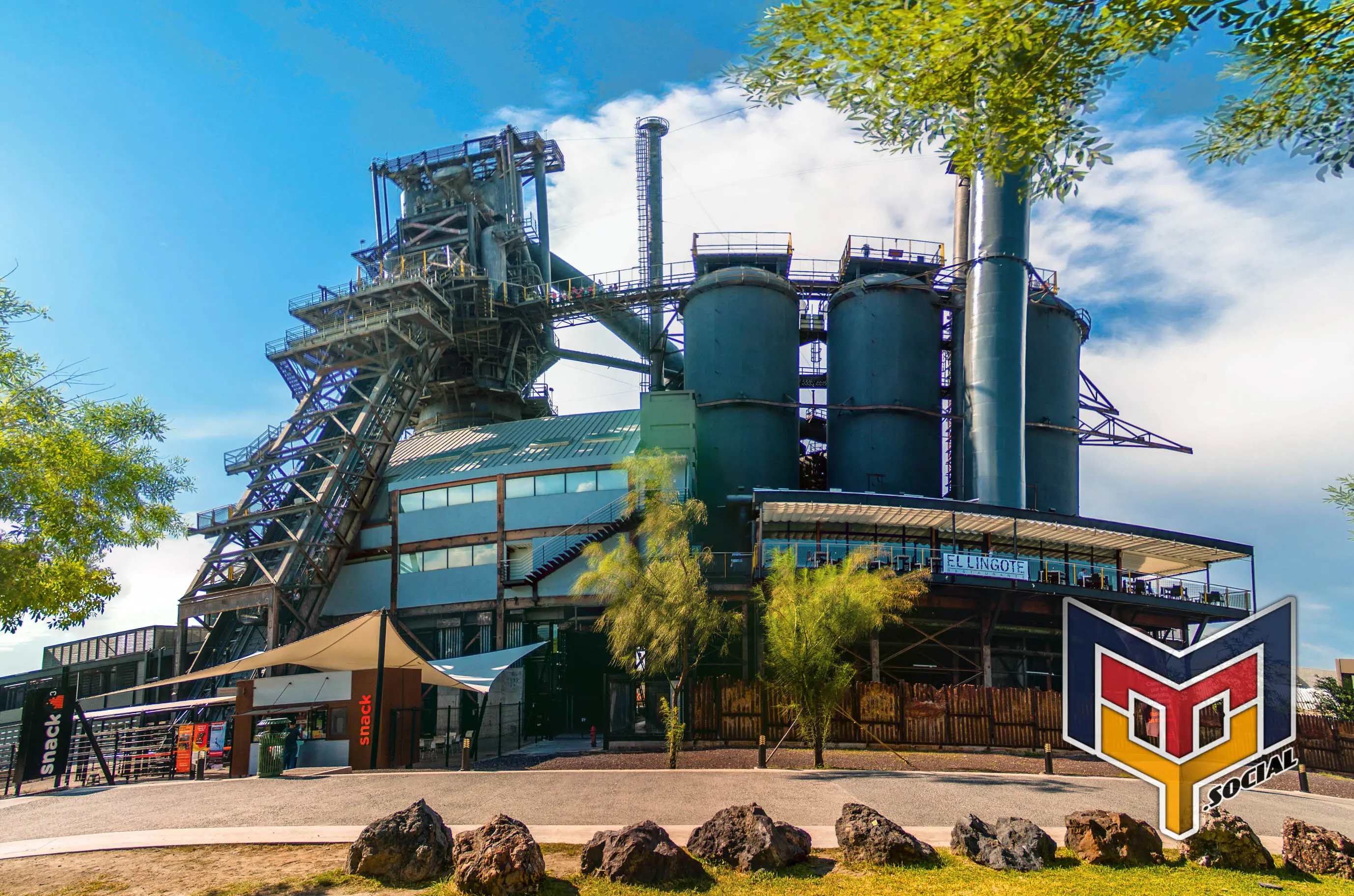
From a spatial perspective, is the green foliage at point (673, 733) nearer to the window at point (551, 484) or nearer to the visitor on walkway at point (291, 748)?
the visitor on walkway at point (291, 748)

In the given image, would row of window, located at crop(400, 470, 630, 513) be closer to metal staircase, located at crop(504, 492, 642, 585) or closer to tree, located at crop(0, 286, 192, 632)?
metal staircase, located at crop(504, 492, 642, 585)

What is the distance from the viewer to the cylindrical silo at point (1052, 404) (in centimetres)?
5419

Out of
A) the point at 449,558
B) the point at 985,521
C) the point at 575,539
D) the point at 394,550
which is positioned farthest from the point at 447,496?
the point at 985,521

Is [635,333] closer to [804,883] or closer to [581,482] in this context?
[581,482]

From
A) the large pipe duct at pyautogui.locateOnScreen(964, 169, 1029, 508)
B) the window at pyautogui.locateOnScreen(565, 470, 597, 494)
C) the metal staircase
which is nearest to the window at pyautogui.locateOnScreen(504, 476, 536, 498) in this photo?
the window at pyautogui.locateOnScreen(565, 470, 597, 494)

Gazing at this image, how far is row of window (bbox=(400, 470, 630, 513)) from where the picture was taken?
48.0 meters

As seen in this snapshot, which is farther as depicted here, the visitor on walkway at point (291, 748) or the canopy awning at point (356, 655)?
the canopy awning at point (356, 655)

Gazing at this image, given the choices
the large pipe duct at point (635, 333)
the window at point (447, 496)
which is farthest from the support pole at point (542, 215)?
the window at point (447, 496)

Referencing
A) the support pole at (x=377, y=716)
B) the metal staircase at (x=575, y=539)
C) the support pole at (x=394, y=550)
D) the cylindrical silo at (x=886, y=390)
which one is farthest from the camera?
the cylindrical silo at (x=886, y=390)

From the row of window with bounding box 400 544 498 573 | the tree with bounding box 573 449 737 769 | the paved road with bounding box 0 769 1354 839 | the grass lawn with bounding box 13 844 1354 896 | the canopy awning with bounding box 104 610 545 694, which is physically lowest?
the paved road with bounding box 0 769 1354 839

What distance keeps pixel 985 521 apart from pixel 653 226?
36.4 meters

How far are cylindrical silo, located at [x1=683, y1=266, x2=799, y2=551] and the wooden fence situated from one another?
68.4ft

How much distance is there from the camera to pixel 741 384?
177 ft

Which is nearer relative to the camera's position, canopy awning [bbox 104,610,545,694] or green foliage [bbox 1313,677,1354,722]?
canopy awning [bbox 104,610,545,694]
